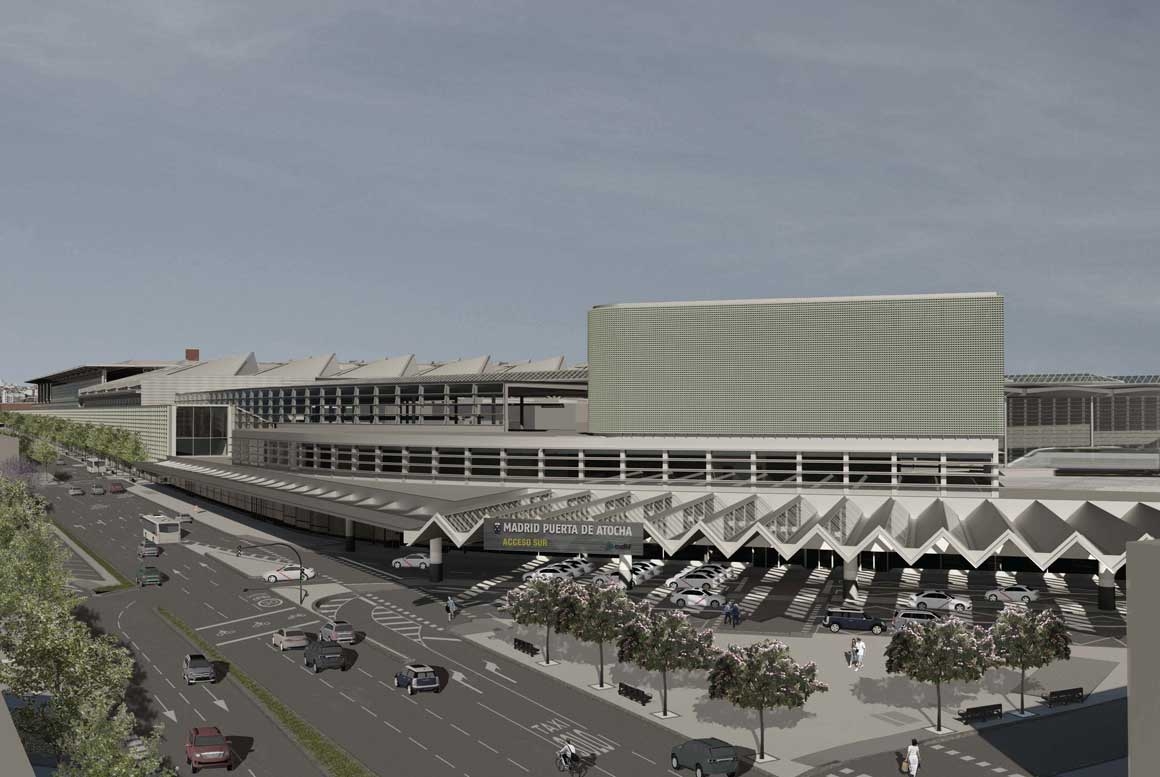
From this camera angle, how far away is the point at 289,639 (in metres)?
63.5

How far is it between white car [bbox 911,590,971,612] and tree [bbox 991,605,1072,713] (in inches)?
739

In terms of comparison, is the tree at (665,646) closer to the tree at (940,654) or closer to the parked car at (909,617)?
the tree at (940,654)

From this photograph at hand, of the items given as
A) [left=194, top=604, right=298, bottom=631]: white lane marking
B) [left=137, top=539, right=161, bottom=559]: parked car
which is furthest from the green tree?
[left=137, top=539, right=161, bottom=559]: parked car

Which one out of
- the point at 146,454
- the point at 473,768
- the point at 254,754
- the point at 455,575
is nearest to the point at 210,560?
the point at 455,575

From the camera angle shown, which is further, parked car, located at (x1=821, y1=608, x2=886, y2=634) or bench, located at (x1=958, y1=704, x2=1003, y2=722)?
parked car, located at (x1=821, y1=608, x2=886, y2=634)

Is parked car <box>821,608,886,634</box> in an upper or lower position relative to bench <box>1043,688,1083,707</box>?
upper

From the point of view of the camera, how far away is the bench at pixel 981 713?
4994cm

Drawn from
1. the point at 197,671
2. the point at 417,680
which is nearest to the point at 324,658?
the point at 197,671

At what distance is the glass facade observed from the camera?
507ft

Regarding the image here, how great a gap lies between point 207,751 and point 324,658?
15051mm

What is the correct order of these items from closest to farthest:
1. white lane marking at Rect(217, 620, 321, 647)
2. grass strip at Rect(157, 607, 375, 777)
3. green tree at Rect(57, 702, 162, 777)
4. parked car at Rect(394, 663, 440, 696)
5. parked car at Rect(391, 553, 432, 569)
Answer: green tree at Rect(57, 702, 162, 777)
grass strip at Rect(157, 607, 375, 777)
parked car at Rect(394, 663, 440, 696)
white lane marking at Rect(217, 620, 321, 647)
parked car at Rect(391, 553, 432, 569)

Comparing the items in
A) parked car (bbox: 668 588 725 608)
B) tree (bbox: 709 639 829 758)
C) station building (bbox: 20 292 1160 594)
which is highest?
station building (bbox: 20 292 1160 594)

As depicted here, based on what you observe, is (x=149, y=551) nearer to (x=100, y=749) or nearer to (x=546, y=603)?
(x=546, y=603)

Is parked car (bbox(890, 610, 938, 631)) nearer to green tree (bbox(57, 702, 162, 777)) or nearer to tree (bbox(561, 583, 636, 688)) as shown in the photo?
tree (bbox(561, 583, 636, 688))
